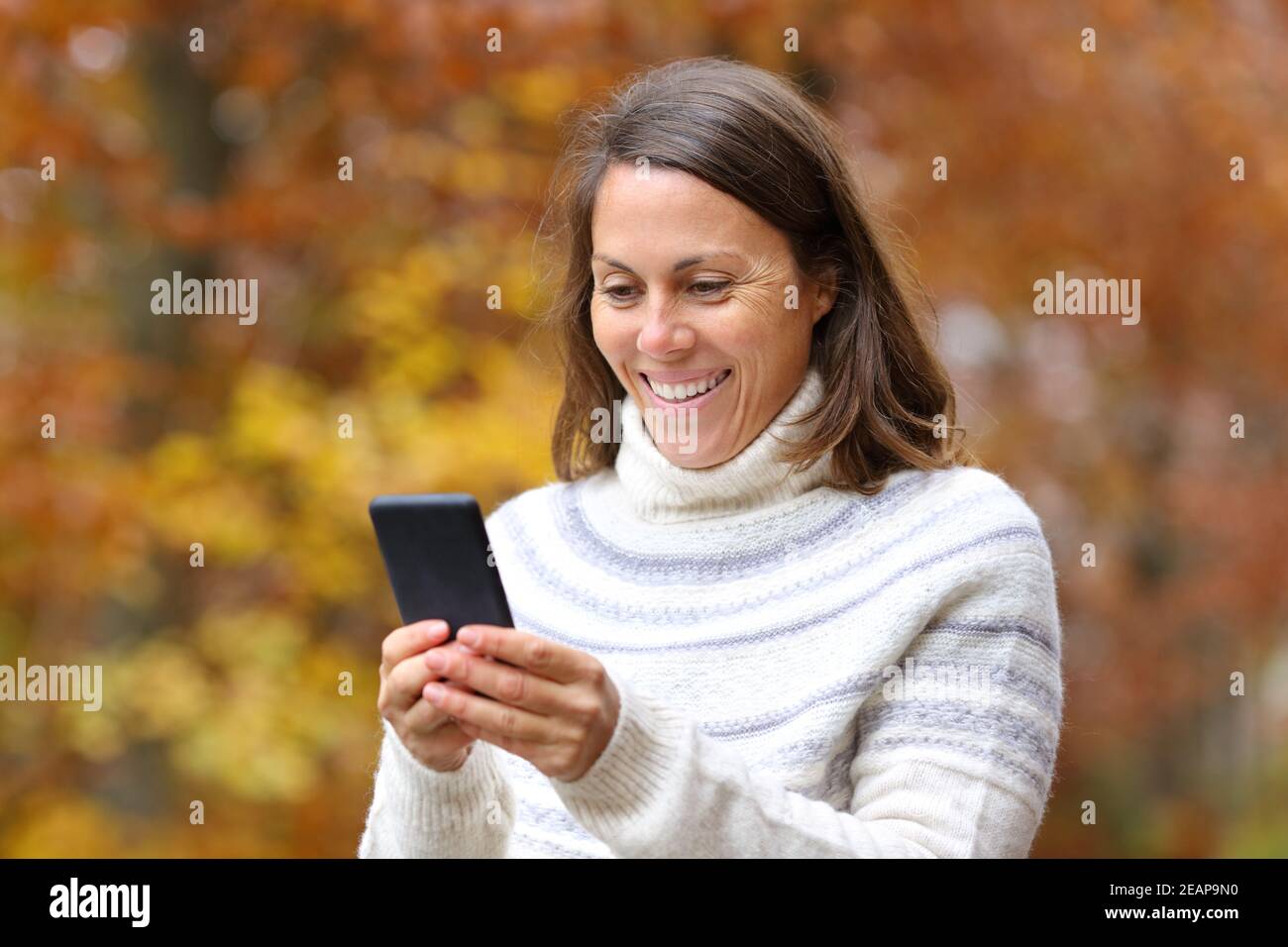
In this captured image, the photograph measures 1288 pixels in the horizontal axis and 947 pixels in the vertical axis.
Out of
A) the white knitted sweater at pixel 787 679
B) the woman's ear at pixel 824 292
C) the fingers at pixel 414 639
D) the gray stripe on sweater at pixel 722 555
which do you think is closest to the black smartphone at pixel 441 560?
the fingers at pixel 414 639

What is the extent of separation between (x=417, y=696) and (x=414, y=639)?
0.08m

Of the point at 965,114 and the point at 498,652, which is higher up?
the point at 965,114

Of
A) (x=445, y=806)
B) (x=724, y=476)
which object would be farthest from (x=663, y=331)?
(x=445, y=806)

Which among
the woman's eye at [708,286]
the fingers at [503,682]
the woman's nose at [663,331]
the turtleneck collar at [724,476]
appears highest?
the woman's eye at [708,286]

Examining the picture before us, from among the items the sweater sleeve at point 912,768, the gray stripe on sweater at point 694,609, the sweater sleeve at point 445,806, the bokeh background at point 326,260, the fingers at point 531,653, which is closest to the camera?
the fingers at point 531,653

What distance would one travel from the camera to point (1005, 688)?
214 centimetres

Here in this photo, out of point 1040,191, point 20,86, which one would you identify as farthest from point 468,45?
point 1040,191

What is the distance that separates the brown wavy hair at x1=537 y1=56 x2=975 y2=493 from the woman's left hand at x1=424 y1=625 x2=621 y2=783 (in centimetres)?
75

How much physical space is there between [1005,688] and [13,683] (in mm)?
4894

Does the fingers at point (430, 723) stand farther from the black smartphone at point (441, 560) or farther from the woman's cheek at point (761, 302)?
the woman's cheek at point (761, 302)

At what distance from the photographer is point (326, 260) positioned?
5.76 meters

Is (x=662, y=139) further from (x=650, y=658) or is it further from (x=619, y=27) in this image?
(x=619, y=27)

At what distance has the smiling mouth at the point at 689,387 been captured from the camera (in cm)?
237

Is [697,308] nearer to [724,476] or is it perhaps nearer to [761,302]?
[761,302]
